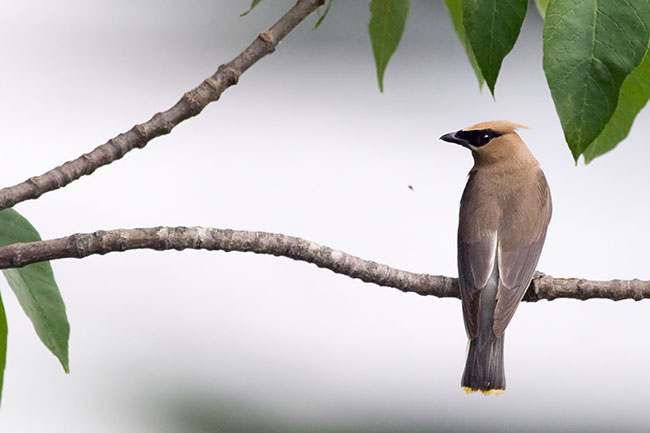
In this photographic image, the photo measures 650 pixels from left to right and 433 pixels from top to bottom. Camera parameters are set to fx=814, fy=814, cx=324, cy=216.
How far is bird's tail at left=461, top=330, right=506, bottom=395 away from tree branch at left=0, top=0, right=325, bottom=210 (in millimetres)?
458

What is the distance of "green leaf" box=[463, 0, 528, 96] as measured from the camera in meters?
0.54

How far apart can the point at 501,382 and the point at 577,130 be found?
0.57 m

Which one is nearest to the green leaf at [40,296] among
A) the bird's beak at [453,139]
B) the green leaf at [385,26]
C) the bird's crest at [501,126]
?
the green leaf at [385,26]

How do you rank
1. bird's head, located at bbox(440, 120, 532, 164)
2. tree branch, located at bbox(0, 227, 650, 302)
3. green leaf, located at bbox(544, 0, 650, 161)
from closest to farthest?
green leaf, located at bbox(544, 0, 650, 161) < tree branch, located at bbox(0, 227, 650, 302) < bird's head, located at bbox(440, 120, 532, 164)

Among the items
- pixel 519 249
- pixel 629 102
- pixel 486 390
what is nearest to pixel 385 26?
pixel 629 102

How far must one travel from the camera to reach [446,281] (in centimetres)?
80

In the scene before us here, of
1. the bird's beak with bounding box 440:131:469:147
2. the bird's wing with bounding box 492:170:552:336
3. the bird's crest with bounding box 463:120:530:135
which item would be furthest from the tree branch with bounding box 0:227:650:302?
the bird's crest with bounding box 463:120:530:135

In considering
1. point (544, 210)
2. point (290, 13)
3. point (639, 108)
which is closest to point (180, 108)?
point (290, 13)

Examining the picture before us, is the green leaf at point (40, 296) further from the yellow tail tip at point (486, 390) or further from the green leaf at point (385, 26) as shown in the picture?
the yellow tail tip at point (486, 390)

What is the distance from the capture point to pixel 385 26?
2.56ft

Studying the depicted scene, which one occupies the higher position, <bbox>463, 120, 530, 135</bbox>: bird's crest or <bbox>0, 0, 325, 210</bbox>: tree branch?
<bbox>463, 120, 530, 135</bbox>: bird's crest

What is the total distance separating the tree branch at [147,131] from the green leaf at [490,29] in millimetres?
223

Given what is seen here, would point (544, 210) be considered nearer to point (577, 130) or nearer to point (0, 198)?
point (577, 130)

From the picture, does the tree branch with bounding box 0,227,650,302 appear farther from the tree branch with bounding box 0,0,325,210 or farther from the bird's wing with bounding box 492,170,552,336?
the bird's wing with bounding box 492,170,552,336
